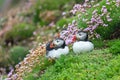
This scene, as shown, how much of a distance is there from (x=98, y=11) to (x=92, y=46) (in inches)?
45.3

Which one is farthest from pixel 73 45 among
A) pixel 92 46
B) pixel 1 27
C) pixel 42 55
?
pixel 1 27

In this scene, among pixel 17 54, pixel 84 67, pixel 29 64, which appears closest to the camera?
pixel 84 67

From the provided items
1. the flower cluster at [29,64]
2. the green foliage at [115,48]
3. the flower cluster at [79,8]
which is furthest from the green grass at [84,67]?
the flower cluster at [79,8]

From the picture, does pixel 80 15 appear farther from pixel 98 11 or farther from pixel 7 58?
pixel 7 58

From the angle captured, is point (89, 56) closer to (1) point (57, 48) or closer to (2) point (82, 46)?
(2) point (82, 46)

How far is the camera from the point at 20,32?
61.0 feet

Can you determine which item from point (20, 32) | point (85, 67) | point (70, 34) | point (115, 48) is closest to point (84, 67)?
point (85, 67)

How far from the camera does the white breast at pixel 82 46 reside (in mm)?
8553

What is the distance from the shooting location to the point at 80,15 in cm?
1015

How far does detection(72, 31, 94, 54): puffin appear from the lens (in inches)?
337

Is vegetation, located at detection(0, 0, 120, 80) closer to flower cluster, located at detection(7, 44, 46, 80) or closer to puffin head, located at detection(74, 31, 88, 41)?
flower cluster, located at detection(7, 44, 46, 80)

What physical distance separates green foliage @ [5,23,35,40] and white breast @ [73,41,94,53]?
32.1ft

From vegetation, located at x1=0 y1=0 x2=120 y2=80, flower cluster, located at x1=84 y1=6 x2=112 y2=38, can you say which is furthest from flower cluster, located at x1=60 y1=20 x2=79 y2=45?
flower cluster, located at x1=84 y1=6 x2=112 y2=38

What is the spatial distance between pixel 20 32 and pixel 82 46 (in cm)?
1033
